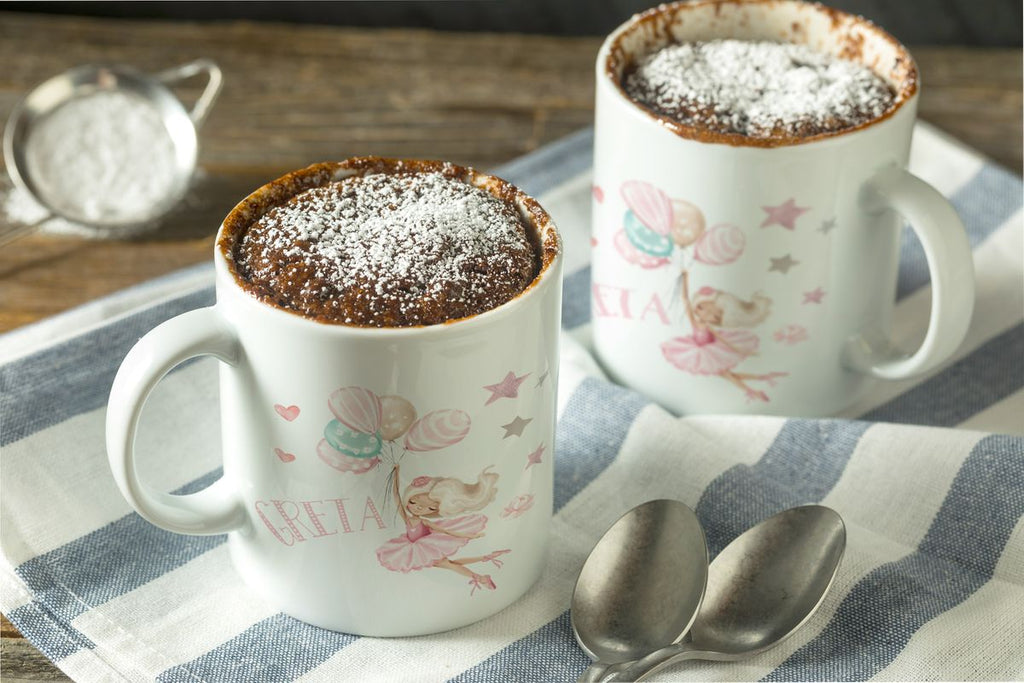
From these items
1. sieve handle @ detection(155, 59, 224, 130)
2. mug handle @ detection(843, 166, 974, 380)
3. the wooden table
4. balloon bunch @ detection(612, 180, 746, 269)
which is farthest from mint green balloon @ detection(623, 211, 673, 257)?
sieve handle @ detection(155, 59, 224, 130)

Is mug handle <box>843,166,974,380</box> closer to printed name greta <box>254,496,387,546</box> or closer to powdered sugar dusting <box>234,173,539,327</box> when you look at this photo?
powdered sugar dusting <box>234,173,539,327</box>

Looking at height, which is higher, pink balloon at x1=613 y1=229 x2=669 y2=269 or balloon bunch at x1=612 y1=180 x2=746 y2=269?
balloon bunch at x1=612 y1=180 x2=746 y2=269

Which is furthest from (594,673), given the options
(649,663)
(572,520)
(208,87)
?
(208,87)

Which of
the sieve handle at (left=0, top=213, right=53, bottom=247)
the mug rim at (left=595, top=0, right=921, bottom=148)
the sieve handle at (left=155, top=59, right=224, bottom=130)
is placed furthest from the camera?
the sieve handle at (left=155, top=59, right=224, bottom=130)

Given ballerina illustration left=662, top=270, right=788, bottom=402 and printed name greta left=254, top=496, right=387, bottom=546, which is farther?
ballerina illustration left=662, top=270, right=788, bottom=402

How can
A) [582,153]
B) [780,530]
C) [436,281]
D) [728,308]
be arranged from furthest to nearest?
[582,153]
[728,308]
[780,530]
[436,281]

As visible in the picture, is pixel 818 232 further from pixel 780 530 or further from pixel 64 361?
pixel 64 361

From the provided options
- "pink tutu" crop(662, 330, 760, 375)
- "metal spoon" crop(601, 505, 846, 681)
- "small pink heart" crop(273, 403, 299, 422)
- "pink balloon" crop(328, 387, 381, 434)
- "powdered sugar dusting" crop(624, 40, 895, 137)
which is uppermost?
"powdered sugar dusting" crop(624, 40, 895, 137)

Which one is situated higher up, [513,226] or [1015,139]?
[513,226]

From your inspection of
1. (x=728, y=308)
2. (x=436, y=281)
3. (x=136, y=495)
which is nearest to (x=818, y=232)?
(x=728, y=308)
